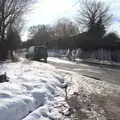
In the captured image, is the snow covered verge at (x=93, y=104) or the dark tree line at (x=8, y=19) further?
the dark tree line at (x=8, y=19)

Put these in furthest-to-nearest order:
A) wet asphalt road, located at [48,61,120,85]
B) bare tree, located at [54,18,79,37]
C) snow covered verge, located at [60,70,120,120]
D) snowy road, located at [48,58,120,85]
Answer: bare tree, located at [54,18,79,37] < snowy road, located at [48,58,120,85] < wet asphalt road, located at [48,61,120,85] < snow covered verge, located at [60,70,120,120]

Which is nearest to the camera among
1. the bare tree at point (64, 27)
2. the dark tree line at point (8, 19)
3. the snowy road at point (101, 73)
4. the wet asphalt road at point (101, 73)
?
the wet asphalt road at point (101, 73)

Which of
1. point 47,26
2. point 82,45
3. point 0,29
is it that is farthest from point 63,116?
point 47,26

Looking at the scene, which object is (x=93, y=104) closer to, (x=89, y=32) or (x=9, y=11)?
(x=9, y=11)

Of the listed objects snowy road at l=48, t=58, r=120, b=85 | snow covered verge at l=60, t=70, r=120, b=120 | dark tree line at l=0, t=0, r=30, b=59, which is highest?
dark tree line at l=0, t=0, r=30, b=59

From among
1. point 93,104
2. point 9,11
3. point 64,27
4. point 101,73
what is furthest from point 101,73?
point 64,27

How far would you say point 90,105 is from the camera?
29.4ft

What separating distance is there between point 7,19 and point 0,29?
2.67 meters

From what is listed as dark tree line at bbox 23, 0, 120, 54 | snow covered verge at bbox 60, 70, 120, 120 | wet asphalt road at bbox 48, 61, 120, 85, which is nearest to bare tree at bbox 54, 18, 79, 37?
dark tree line at bbox 23, 0, 120, 54

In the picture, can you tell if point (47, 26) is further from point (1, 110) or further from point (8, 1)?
point (1, 110)

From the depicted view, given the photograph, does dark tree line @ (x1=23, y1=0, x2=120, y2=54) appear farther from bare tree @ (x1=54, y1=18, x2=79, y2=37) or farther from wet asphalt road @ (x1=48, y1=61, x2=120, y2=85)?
wet asphalt road @ (x1=48, y1=61, x2=120, y2=85)

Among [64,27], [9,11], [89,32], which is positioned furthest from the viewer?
[64,27]

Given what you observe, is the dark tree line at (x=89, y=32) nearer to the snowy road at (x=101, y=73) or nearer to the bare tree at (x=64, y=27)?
the bare tree at (x=64, y=27)

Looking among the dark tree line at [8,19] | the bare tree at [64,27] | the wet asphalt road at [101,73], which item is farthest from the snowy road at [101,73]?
the bare tree at [64,27]
